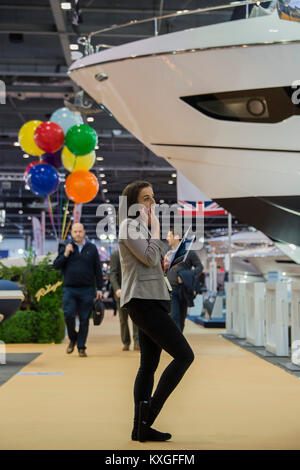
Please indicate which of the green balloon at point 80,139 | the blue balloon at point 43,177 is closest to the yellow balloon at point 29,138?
the blue balloon at point 43,177

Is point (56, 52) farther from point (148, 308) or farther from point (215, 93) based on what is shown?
point (148, 308)

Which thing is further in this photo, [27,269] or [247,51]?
[27,269]

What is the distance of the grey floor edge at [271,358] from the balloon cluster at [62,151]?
3792mm

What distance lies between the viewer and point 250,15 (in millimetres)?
6660

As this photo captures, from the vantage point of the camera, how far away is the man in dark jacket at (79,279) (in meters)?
7.68

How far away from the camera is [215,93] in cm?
649

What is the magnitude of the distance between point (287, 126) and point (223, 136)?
0.66m

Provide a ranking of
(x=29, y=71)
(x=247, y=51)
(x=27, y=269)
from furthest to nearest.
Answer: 1. (x=29, y=71)
2. (x=27, y=269)
3. (x=247, y=51)

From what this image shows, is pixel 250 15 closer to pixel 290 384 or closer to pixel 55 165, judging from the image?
pixel 290 384

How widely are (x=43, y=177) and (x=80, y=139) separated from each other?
43.2 inches

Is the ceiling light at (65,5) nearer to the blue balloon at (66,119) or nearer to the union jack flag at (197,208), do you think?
the blue balloon at (66,119)

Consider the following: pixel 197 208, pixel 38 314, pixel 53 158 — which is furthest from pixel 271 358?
pixel 53 158

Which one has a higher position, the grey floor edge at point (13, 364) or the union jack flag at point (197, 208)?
the union jack flag at point (197, 208)

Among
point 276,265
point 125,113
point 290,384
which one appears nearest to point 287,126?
point 125,113
